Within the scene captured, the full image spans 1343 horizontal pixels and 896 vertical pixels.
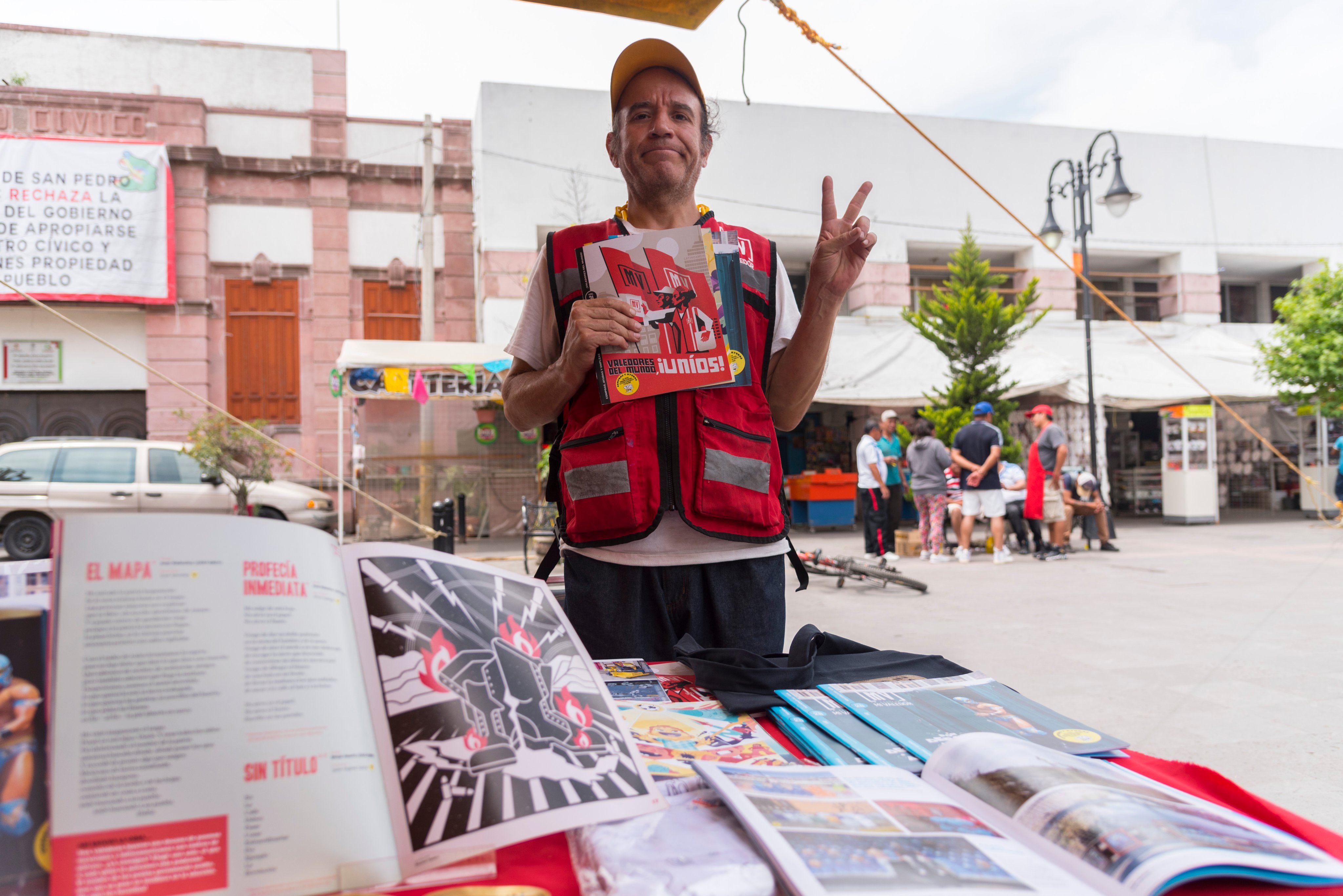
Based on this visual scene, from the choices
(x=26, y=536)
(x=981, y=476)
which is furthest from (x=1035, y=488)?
(x=26, y=536)

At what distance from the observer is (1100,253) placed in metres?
15.2

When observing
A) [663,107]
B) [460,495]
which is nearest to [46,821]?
[663,107]

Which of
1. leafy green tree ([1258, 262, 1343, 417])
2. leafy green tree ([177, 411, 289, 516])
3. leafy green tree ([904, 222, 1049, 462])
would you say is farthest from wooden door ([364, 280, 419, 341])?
leafy green tree ([1258, 262, 1343, 417])

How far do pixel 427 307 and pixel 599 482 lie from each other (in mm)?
12378

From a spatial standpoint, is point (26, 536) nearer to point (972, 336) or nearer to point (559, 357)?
point (559, 357)

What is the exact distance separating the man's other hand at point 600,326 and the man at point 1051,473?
8203mm

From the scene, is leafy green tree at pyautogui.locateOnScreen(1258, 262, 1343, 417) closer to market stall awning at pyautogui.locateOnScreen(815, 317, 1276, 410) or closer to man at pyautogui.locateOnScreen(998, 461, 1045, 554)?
market stall awning at pyautogui.locateOnScreen(815, 317, 1276, 410)

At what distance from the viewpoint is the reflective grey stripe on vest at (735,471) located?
4.79 feet

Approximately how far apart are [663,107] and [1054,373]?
11590mm

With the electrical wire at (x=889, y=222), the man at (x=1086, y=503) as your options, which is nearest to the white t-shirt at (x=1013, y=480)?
the man at (x=1086, y=503)

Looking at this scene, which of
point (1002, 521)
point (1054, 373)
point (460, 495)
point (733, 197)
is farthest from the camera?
point (733, 197)

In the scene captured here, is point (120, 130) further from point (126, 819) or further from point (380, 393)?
point (126, 819)

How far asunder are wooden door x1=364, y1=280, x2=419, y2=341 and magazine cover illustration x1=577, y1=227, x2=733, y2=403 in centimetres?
1441

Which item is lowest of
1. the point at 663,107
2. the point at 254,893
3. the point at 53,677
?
the point at 254,893
